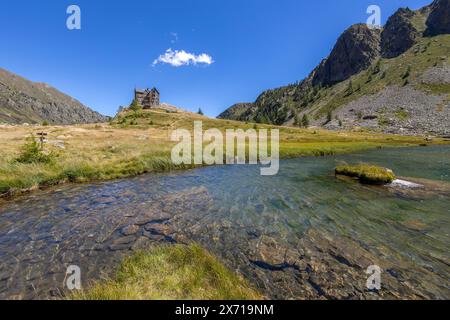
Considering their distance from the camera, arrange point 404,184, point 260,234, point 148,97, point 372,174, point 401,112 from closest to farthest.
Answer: point 260,234 < point 404,184 < point 372,174 < point 401,112 < point 148,97

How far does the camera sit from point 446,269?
8.53 metres

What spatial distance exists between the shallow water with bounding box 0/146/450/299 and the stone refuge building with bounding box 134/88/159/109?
16858 centimetres

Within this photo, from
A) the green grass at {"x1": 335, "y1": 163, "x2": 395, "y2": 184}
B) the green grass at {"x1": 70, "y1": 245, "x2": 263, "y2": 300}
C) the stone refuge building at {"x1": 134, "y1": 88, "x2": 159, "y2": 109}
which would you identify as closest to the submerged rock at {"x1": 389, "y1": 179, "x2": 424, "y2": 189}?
the green grass at {"x1": 335, "y1": 163, "x2": 395, "y2": 184}

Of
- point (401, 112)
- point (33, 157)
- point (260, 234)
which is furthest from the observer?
point (401, 112)

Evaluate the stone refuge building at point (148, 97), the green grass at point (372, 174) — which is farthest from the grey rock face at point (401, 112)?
the stone refuge building at point (148, 97)

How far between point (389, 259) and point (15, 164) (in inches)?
1095

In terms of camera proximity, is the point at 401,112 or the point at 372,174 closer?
the point at 372,174

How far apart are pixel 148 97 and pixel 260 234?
185267mm

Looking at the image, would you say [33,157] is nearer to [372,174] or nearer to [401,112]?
[372,174]

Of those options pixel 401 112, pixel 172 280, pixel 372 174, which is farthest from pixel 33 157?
pixel 401 112

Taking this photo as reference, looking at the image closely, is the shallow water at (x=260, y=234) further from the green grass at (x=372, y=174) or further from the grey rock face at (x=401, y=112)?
the grey rock face at (x=401, y=112)

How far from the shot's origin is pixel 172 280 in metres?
7.24

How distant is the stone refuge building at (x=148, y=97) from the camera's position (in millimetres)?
176500
